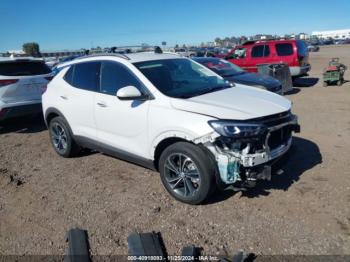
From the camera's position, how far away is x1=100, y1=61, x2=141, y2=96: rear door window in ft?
14.8

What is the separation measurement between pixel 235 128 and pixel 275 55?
11.5 m

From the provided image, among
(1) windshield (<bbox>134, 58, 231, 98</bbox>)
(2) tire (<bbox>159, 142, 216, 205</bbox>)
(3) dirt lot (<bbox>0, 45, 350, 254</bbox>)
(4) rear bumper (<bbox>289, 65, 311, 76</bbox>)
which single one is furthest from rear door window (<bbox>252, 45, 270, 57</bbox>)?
(2) tire (<bbox>159, 142, 216, 205</bbox>)

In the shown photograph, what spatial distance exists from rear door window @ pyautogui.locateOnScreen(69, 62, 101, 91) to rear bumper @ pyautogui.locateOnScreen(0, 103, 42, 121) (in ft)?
8.85

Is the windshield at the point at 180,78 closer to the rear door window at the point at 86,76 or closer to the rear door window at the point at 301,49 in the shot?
the rear door window at the point at 86,76

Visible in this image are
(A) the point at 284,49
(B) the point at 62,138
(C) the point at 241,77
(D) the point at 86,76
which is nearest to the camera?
(D) the point at 86,76

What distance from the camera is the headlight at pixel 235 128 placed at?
3.56 m

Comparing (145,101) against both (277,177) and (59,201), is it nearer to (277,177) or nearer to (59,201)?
(59,201)

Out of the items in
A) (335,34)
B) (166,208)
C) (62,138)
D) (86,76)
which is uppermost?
(86,76)

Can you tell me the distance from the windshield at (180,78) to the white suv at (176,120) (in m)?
0.01

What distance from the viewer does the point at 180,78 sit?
4812 mm

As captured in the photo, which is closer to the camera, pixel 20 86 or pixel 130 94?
pixel 130 94

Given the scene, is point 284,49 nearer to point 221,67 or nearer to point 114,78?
point 221,67

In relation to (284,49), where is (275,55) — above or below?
below

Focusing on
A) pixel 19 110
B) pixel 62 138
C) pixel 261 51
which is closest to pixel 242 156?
pixel 62 138
